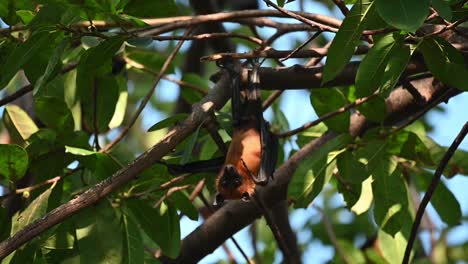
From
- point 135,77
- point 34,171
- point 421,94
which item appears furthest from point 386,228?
point 135,77

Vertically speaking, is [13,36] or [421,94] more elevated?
[13,36]

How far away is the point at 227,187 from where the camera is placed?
4.16 metres

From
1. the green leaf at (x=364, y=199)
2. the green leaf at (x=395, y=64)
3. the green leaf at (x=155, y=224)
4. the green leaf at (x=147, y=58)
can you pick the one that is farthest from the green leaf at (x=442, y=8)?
the green leaf at (x=147, y=58)

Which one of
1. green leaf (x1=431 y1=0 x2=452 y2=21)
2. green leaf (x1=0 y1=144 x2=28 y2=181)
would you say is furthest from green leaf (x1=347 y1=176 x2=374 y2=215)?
green leaf (x1=431 y1=0 x2=452 y2=21)

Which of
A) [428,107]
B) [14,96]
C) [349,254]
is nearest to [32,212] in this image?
[14,96]

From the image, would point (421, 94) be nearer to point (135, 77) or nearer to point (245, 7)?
point (245, 7)

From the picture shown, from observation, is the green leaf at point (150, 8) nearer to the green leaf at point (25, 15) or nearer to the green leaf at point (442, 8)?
the green leaf at point (25, 15)

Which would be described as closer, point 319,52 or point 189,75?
point 319,52

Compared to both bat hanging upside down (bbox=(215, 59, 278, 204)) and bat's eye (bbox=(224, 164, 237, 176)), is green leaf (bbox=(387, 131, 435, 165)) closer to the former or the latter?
bat hanging upside down (bbox=(215, 59, 278, 204))

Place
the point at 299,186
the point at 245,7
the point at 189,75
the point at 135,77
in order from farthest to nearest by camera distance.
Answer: the point at 135,77, the point at 245,7, the point at 189,75, the point at 299,186

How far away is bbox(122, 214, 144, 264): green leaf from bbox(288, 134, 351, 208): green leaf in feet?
2.17

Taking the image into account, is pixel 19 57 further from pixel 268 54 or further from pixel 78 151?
pixel 268 54

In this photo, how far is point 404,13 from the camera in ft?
8.57

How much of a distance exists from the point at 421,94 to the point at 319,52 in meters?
0.75
